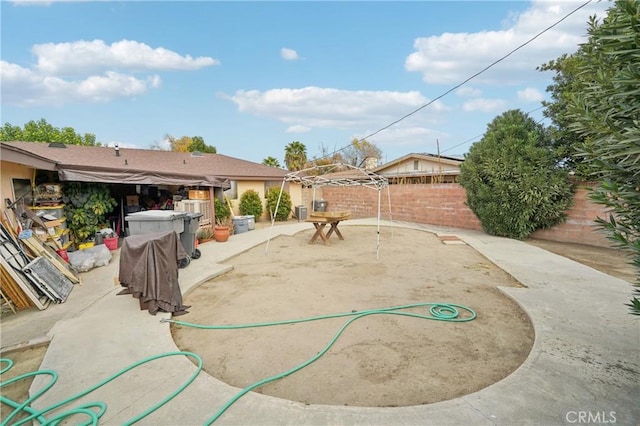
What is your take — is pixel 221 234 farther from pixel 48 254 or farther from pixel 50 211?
pixel 48 254

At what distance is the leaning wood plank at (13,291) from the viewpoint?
4477 millimetres

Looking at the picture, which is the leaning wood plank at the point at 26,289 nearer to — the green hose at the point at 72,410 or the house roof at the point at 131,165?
the house roof at the point at 131,165

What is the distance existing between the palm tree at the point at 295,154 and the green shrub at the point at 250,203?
10749mm

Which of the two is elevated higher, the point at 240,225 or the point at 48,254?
the point at 48,254

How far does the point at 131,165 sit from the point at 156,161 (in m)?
2.04

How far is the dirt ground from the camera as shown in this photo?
8.70ft

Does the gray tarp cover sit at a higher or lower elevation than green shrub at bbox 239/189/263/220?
lower

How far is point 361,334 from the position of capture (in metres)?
3.59

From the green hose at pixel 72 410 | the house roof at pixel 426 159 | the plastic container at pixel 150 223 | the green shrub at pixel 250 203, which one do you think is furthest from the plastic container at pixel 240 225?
the house roof at pixel 426 159

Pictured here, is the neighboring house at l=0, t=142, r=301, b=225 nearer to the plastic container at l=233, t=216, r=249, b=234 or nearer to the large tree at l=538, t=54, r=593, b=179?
the plastic container at l=233, t=216, r=249, b=234

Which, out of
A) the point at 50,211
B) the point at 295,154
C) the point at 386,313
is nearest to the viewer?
the point at 386,313

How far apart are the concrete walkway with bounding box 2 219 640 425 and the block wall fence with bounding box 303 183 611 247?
4170 mm

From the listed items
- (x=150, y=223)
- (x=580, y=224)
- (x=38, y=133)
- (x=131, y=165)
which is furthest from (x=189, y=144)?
(x=580, y=224)

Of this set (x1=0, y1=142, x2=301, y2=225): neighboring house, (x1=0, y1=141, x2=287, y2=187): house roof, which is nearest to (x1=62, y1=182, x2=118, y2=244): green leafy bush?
(x1=0, y1=142, x2=301, y2=225): neighboring house
